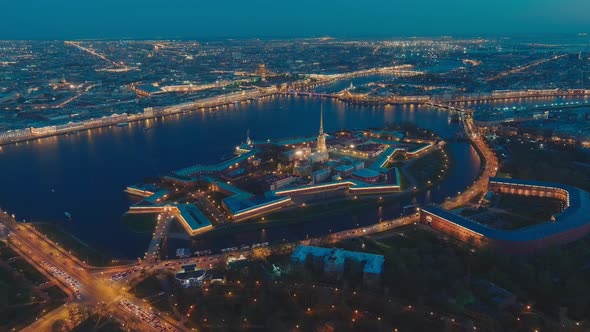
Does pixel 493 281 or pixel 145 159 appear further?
pixel 145 159

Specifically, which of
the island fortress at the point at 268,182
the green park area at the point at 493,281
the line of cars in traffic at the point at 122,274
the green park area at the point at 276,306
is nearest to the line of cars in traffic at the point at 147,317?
the green park area at the point at 276,306

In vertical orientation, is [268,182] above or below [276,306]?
above

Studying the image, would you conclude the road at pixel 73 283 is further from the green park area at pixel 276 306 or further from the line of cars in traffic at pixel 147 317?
the green park area at pixel 276 306

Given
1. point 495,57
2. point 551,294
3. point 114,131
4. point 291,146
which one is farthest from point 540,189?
point 495,57

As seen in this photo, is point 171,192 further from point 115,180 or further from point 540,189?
point 540,189

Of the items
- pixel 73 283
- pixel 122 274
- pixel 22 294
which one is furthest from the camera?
pixel 122 274

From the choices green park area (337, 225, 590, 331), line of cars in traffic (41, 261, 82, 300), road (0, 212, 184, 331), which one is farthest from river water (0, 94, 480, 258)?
green park area (337, 225, 590, 331)

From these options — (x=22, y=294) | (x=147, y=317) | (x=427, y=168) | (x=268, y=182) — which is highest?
(x=268, y=182)

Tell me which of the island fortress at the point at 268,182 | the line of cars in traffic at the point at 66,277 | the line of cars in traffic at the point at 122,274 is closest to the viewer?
the line of cars in traffic at the point at 66,277

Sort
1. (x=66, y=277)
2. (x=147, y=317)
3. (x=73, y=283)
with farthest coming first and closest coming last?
1. (x=66, y=277)
2. (x=73, y=283)
3. (x=147, y=317)

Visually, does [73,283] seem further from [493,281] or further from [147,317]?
[493,281]

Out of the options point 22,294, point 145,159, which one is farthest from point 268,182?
point 22,294
